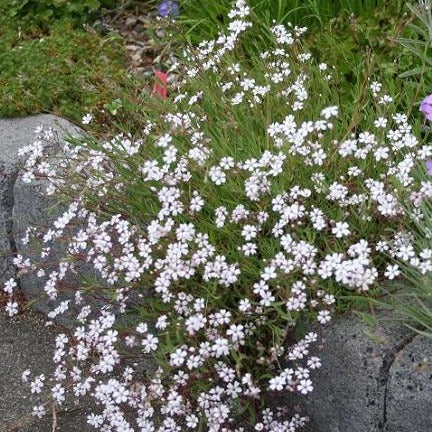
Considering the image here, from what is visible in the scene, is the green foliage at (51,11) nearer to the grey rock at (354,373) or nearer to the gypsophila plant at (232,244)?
the gypsophila plant at (232,244)

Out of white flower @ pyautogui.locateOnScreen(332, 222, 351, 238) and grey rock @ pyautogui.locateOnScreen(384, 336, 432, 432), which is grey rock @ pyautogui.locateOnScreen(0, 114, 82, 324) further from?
grey rock @ pyautogui.locateOnScreen(384, 336, 432, 432)

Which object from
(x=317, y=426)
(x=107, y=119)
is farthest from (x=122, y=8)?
(x=317, y=426)

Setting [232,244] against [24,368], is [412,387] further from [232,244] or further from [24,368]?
[24,368]

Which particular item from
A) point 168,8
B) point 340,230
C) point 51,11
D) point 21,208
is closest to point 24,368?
point 21,208

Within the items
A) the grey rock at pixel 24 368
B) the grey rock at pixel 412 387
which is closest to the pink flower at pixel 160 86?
the grey rock at pixel 24 368

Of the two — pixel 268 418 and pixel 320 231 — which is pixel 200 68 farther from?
pixel 268 418

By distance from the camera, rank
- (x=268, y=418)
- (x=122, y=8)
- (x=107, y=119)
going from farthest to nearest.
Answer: (x=122, y=8) < (x=107, y=119) < (x=268, y=418)

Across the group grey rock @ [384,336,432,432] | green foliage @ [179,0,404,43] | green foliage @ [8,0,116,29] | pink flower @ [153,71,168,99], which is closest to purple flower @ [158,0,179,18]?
green foliage @ [179,0,404,43]
